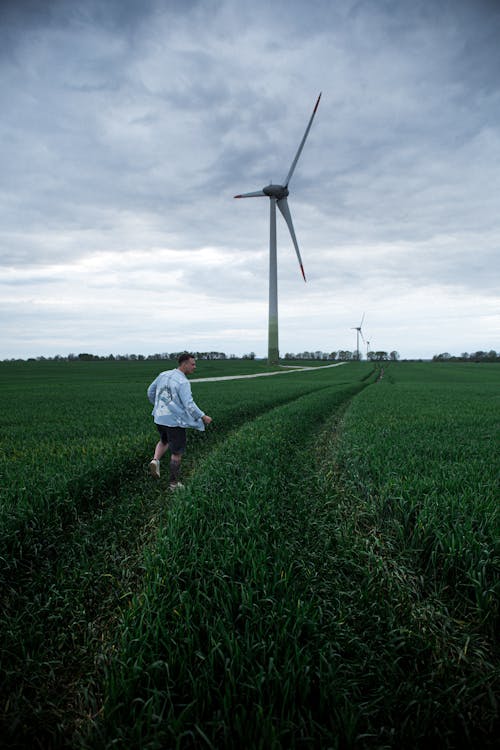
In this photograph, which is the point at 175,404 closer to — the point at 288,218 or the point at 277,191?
the point at 288,218

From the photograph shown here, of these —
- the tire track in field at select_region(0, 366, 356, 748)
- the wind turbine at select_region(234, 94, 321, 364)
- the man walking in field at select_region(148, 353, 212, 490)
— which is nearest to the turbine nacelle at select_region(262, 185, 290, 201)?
the wind turbine at select_region(234, 94, 321, 364)

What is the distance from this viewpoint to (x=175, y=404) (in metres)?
7.58

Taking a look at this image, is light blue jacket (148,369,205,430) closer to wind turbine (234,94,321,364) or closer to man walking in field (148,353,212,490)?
man walking in field (148,353,212,490)

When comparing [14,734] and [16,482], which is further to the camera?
[16,482]

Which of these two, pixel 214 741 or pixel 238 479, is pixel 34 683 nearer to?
pixel 214 741

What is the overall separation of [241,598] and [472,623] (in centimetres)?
249

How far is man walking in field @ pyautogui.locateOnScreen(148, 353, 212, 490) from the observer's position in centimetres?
752

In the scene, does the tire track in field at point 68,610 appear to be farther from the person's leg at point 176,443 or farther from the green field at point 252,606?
the person's leg at point 176,443

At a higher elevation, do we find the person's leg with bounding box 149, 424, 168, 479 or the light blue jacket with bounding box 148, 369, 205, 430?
the light blue jacket with bounding box 148, 369, 205, 430

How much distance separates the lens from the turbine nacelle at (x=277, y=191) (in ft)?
193

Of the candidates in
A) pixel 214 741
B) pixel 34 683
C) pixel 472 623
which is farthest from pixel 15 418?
pixel 472 623

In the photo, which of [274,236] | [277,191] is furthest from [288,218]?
[274,236]

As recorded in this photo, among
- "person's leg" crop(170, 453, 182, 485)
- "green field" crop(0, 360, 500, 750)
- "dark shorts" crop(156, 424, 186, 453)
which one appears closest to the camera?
"green field" crop(0, 360, 500, 750)

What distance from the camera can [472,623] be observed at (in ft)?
11.7
